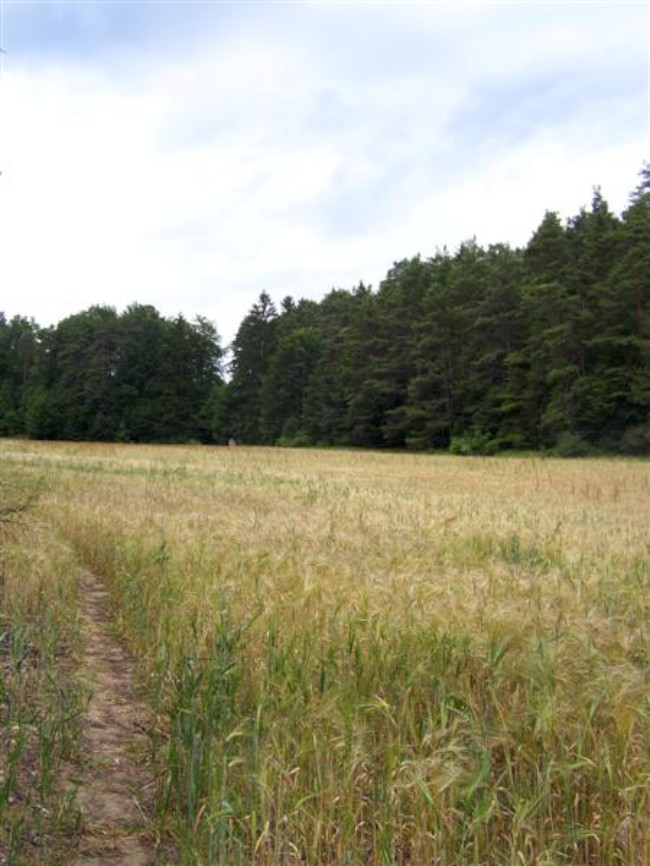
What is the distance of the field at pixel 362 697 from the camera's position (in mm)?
2814

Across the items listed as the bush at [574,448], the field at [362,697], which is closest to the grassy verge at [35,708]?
the field at [362,697]

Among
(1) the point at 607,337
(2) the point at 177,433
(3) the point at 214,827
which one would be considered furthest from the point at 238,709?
Result: (2) the point at 177,433

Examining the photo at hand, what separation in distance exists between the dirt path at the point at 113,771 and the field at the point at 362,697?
0.31 feet

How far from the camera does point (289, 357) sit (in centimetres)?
7469

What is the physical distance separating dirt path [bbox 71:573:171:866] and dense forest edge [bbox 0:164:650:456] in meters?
37.9

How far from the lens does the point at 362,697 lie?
3.75 metres

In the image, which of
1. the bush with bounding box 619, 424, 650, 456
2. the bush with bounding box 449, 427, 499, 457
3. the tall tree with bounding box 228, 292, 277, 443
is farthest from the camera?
the tall tree with bounding box 228, 292, 277, 443

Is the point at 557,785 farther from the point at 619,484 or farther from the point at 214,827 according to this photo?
the point at 619,484

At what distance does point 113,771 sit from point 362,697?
1.24 metres

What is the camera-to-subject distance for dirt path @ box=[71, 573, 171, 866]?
288 cm

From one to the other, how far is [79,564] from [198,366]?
82332 mm

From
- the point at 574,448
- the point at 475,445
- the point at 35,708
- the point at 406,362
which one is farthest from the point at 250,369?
the point at 35,708

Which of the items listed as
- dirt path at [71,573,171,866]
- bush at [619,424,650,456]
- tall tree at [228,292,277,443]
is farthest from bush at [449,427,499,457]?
dirt path at [71,573,171,866]

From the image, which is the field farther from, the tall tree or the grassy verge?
the tall tree
